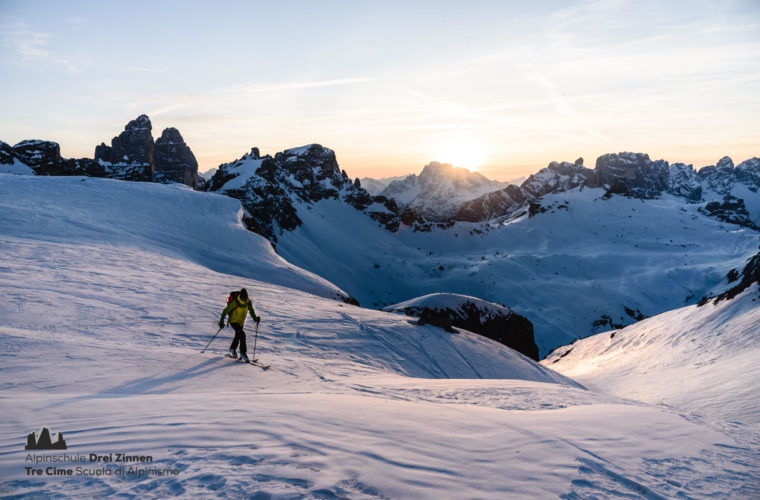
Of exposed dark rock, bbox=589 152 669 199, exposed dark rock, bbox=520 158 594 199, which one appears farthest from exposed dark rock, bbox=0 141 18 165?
exposed dark rock, bbox=589 152 669 199

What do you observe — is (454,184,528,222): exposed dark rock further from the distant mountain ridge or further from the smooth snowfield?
the smooth snowfield

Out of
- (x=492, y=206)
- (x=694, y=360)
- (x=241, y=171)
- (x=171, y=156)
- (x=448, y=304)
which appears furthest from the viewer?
(x=492, y=206)

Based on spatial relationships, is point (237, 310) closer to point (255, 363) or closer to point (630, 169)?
point (255, 363)

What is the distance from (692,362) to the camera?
1988cm

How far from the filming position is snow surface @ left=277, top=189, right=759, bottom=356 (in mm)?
56312

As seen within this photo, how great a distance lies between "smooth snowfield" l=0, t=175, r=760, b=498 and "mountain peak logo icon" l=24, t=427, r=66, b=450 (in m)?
0.11

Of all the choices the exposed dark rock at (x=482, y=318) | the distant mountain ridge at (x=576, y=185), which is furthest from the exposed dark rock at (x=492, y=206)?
the exposed dark rock at (x=482, y=318)

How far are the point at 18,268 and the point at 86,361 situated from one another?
8633 millimetres

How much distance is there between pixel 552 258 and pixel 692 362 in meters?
53.3

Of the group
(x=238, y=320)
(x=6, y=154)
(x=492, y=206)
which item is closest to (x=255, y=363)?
(x=238, y=320)

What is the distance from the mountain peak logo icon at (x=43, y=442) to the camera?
4.04m

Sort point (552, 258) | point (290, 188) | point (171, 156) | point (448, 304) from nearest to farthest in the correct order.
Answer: point (448, 304) → point (552, 258) → point (290, 188) → point (171, 156)

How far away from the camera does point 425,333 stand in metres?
18.6

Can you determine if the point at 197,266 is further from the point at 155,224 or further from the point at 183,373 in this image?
the point at 183,373
